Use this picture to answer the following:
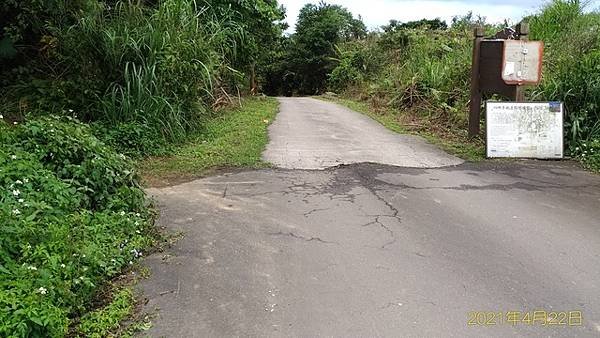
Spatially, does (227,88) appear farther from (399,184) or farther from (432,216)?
(432,216)

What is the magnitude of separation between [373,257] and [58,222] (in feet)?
7.38

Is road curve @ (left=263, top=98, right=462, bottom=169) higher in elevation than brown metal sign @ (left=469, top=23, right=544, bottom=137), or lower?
lower

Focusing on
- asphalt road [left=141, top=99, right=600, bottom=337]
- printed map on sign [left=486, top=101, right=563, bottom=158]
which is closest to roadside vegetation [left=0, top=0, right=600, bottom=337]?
printed map on sign [left=486, top=101, right=563, bottom=158]

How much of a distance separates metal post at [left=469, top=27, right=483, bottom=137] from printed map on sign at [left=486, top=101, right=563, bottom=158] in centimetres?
119

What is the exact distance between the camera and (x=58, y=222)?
362 centimetres

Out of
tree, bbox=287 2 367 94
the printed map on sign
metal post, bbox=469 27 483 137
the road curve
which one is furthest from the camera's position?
tree, bbox=287 2 367 94

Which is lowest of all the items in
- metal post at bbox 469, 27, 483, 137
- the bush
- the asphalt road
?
the asphalt road

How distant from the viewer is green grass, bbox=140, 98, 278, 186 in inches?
257

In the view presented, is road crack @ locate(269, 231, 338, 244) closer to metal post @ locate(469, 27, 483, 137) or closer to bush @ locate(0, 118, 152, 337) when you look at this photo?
bush @ locate(0, 118, 152, 337)

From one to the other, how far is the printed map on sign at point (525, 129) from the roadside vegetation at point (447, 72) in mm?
305

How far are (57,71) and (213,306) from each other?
706 cm

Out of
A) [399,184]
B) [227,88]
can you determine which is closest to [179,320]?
[399,184]

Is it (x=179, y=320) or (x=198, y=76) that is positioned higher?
(x=198, y=76)

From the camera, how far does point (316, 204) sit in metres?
5.32
